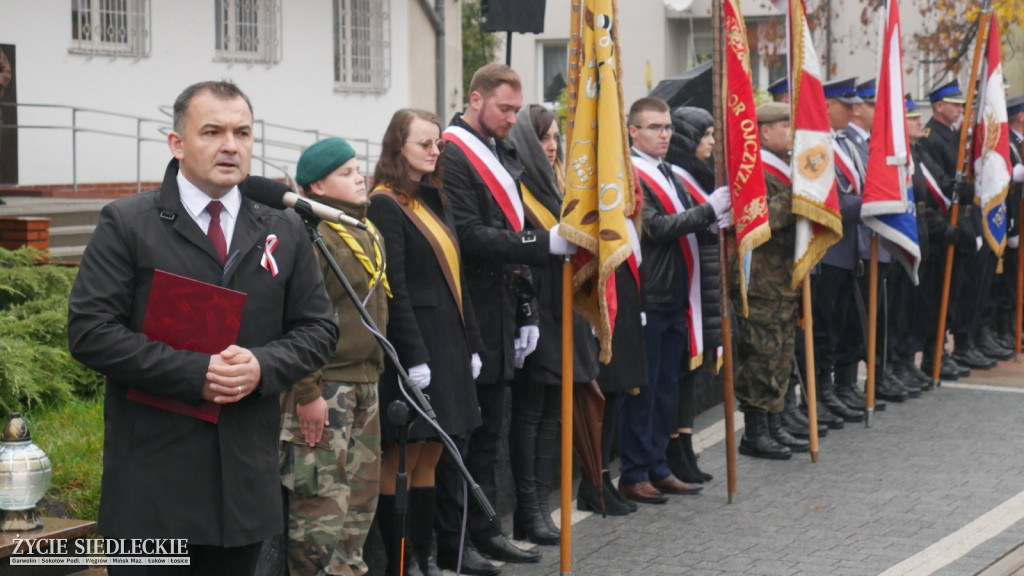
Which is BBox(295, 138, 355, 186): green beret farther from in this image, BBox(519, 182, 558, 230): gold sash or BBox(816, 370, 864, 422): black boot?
BBox(816, 370, 864, 422): black boot

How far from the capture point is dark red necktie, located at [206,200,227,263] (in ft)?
12.7

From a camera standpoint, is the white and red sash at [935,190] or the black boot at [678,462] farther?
the white and red sash at [935,190]

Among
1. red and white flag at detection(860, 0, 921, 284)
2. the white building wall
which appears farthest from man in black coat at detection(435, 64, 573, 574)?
the white building wall

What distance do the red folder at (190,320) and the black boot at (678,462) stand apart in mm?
4800

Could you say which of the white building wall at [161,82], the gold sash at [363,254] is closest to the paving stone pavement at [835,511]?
the gold sash at [363,254]

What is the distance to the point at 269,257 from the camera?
13.0ft

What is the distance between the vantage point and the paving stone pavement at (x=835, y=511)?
21.7 feet

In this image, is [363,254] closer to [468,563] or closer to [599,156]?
[599,156]

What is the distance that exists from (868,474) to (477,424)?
333 centimetres

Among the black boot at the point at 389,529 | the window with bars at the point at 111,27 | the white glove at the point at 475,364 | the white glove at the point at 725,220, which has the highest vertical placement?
the window with bars at the point at 111,27

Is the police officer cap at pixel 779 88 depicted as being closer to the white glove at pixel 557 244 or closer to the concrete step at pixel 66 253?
the white glove at pixel 557 244

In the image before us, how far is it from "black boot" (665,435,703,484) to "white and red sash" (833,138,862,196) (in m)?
2.59

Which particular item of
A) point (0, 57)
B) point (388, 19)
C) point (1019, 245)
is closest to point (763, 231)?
point (1019, 245)

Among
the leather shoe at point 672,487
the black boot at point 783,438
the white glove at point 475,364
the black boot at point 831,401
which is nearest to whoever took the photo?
the white glove at point 475,364
